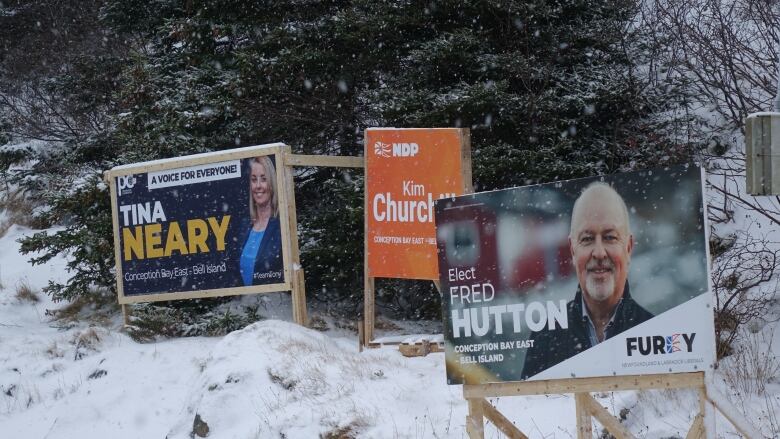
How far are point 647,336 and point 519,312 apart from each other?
82 centimetres

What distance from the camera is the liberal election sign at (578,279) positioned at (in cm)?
470

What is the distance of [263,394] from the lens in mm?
7652

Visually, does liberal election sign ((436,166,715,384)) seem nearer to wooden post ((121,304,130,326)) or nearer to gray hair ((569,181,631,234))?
gray hair ((569,181,631,234))

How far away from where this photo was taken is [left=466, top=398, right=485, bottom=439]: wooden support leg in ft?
17.5

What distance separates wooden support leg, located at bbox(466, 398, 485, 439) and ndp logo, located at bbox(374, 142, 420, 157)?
4.37 meters

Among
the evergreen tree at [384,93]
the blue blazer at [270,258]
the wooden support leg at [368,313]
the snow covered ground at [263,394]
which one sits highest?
the evergreen tree at [384,93]

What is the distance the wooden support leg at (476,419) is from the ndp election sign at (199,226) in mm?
4888

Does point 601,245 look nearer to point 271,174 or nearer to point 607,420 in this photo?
point 607,420

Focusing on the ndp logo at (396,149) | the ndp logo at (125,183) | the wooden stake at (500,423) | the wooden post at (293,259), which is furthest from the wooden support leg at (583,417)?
the ndp logo at (125,183)

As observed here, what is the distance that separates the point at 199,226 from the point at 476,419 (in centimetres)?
628

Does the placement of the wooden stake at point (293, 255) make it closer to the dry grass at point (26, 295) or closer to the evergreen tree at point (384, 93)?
the evergreen tree at point (384, 93)

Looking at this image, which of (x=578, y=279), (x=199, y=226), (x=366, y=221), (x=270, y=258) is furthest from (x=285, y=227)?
(x=578, y=279)

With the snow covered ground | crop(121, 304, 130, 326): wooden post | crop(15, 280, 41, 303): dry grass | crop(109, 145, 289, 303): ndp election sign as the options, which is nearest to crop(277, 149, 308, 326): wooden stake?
crop(109, 145, 289, 303): ndp election sign

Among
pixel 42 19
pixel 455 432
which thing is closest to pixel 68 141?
pixel 42 19
